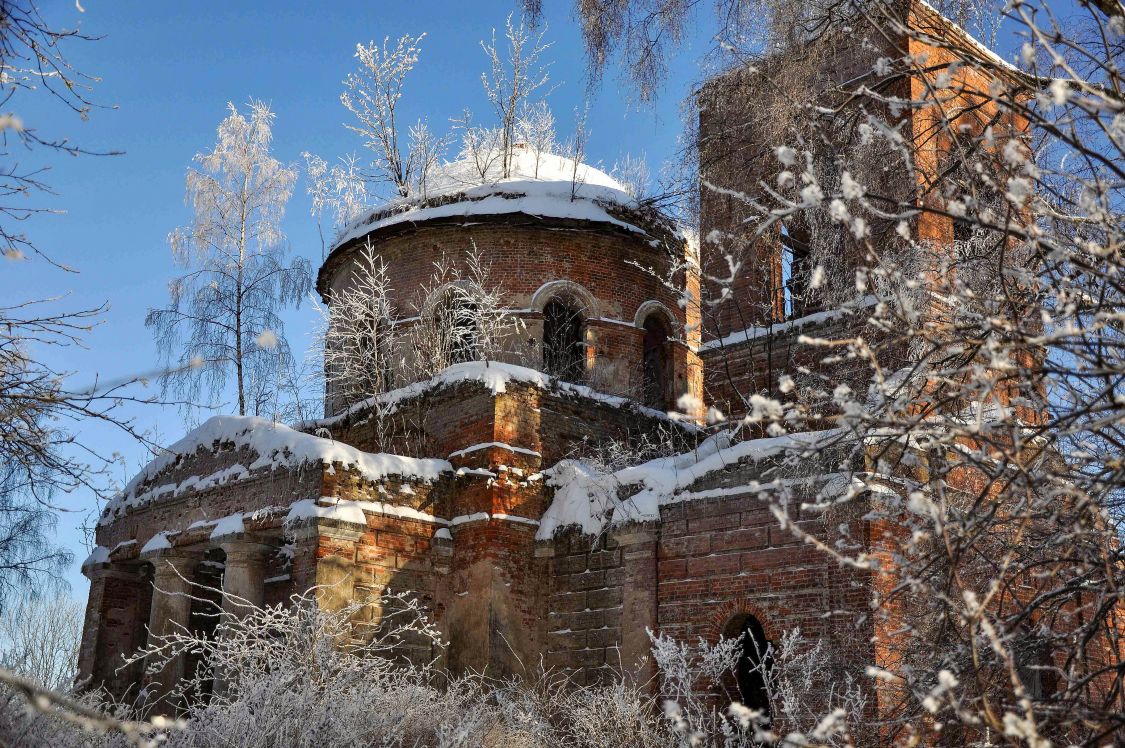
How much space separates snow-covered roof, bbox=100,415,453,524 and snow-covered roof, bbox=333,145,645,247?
13.7ft

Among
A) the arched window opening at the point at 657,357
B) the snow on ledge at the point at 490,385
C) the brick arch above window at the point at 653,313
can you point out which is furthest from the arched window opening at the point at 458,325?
the arched window opening at the point at 657,357

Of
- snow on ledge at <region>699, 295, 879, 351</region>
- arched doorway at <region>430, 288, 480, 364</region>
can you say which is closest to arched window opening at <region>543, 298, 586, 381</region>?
arched doorway at <region>430, 288, 480, 364</region>

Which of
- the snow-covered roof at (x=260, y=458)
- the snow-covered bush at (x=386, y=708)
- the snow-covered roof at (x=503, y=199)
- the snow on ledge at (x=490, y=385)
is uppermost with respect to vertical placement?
the snow-covered roof at (x=503, y=199)

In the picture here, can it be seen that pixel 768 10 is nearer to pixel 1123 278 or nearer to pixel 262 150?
pixel 1123 278

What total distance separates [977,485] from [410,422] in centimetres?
718

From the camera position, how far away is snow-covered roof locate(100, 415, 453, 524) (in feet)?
40.9

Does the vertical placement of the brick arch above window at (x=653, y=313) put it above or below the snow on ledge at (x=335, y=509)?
above

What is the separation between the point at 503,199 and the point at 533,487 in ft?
16.0

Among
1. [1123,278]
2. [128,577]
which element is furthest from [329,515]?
[1123,278]

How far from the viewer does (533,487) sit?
43.9 feet

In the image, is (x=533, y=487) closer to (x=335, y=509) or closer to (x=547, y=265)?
(x=335, y=509)

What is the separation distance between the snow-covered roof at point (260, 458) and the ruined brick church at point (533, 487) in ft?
0.11

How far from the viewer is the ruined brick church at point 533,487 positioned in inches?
443

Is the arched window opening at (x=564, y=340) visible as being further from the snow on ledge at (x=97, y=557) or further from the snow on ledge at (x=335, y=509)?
the snow on ledge at (x=97, y=557)
